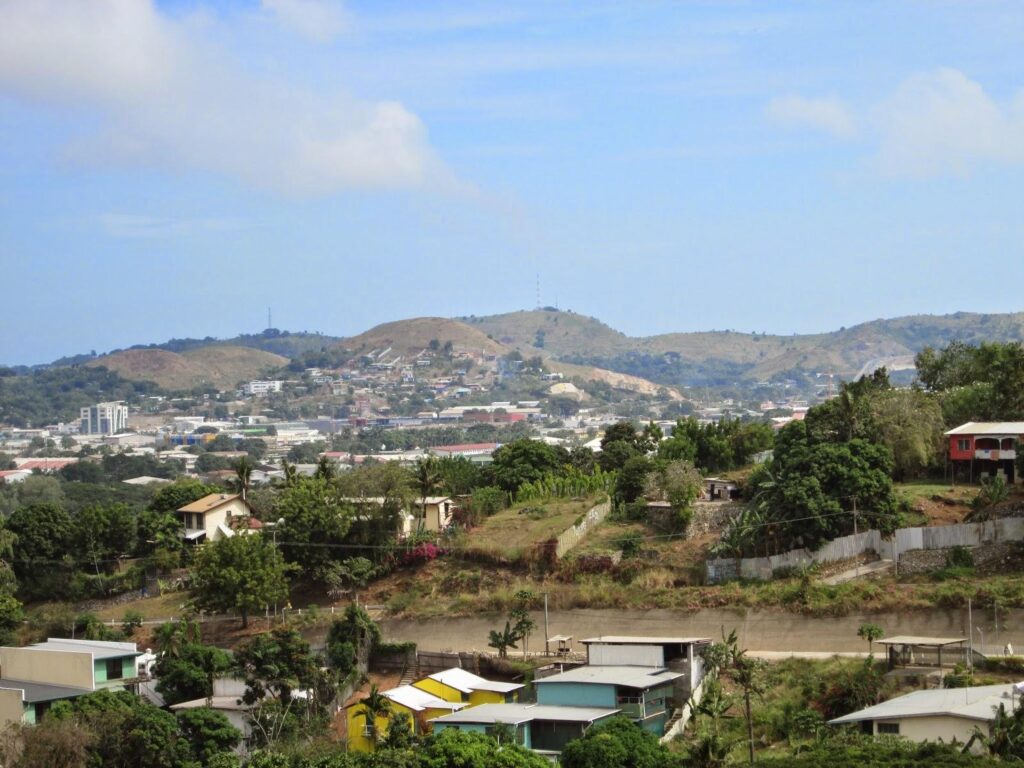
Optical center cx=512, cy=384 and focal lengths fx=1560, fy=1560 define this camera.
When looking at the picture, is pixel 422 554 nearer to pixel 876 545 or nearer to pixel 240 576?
pixel 240 576

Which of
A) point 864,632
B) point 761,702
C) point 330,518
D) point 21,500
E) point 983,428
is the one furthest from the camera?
point 21,500

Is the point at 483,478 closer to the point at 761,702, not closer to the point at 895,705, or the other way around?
the point at 761,702

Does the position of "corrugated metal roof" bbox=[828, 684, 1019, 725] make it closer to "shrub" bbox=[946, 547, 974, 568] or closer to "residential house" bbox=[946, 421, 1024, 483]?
"shrub" bbox=[946, 547, 974, 568]

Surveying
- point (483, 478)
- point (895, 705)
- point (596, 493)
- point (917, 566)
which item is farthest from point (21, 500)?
point (895, 705)

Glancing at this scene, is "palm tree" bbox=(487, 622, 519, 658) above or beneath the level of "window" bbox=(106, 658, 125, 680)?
above

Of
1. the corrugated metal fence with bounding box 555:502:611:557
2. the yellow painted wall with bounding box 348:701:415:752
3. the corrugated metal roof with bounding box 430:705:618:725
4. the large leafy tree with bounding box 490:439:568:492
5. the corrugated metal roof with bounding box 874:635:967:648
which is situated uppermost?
the large leafy tree with bounding box 490:439:568:492

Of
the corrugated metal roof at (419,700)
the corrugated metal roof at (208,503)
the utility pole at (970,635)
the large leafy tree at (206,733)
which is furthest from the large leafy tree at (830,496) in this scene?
the corrugated metal roof at (208,503)

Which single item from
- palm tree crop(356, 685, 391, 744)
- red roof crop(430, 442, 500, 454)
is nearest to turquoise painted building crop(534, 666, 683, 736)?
palm tree crop(356, 685, 391, 744)
